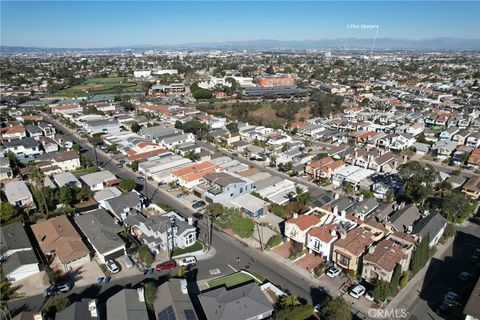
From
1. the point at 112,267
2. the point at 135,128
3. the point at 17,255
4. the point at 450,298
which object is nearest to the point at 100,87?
the point at 135,128

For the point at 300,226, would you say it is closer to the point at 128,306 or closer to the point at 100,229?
the point at 128,306

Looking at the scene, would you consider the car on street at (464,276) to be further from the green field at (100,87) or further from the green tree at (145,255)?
the green field at (100,87)

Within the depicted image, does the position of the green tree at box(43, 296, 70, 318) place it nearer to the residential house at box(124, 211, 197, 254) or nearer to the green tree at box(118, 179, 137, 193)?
the residential house at box(124, 211, 197, 254)

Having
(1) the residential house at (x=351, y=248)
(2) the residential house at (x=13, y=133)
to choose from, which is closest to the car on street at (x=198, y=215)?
(1) the residential house at (x=351, y=248)

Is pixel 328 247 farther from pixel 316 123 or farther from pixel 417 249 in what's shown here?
pixel 316 123

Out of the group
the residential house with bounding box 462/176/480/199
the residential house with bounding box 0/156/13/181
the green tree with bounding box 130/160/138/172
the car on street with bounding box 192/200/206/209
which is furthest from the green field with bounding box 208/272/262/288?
the residential house with bounding box 0/156/13/181
